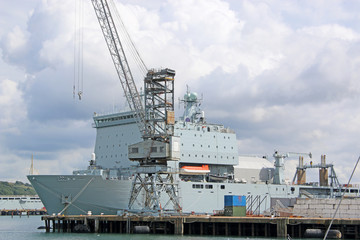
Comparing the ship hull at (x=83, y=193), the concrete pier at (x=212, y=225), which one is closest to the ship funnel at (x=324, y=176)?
the ship hull at (x=83, y=193)

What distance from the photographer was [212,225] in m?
39.6

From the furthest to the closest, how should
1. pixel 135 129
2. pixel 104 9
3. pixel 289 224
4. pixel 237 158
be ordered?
pixel 237 158
pixel 135 129
pixel 104 9
pixel 289 224

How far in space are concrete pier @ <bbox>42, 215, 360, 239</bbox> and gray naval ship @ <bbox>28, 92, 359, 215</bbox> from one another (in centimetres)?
276

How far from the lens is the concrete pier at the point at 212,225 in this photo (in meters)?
36.5

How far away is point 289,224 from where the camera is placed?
37.1 meters

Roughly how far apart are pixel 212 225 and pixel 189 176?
12.1m

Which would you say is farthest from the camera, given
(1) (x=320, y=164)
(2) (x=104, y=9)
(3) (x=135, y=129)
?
(1) (x=320, y=164)

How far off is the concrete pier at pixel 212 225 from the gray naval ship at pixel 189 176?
2.76 m

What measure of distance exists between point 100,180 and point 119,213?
11.3 ft

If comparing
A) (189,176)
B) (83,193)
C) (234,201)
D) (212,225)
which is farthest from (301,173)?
(83,193)

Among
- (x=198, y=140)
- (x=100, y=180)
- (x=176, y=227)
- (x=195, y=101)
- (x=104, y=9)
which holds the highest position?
(x=104, y=9)

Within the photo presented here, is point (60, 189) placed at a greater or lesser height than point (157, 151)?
lesser

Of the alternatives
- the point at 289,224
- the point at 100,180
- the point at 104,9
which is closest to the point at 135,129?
the point at 100,180

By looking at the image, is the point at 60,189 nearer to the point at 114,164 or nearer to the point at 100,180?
the point at 100,180
